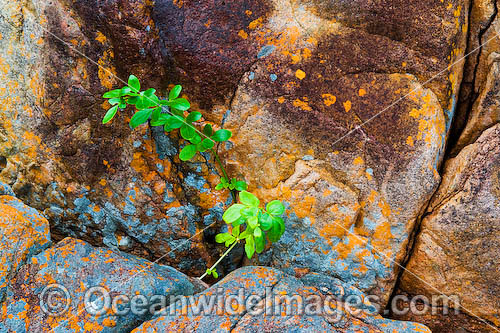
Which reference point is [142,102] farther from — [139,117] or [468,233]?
[468,233]

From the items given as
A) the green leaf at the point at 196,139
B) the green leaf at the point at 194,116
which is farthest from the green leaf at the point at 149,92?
the green leaf at the point at 196,139

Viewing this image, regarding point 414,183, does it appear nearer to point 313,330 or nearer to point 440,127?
point 440,127

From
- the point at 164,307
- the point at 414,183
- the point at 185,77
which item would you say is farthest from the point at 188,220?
the point at 414,183

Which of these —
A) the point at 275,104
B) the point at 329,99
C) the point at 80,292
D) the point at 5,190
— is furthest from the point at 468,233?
the point at 5,190

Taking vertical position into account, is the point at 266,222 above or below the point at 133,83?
below

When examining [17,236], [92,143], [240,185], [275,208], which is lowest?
[17,236]

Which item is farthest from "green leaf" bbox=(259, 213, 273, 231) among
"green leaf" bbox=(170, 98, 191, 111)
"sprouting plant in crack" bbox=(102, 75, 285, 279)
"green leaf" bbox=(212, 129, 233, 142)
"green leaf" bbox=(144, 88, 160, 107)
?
"green leaf" bbox=(144, 88, 160, 107)

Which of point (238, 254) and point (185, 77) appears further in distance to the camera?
point (238, 254)
